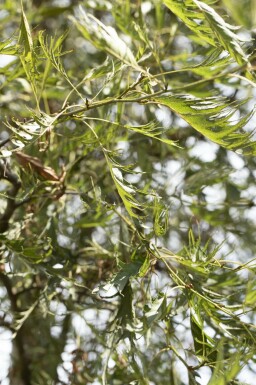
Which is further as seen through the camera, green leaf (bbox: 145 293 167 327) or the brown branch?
the brown branch

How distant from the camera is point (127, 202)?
2.39 feet

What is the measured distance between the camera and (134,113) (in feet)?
4.39

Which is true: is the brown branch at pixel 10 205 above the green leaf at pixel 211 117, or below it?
below

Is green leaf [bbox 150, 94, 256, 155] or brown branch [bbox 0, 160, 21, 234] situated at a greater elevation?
green leaf [bbox 150, 94, 256, 155]

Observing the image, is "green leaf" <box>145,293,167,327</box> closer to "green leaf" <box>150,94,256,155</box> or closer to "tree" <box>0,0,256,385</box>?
"tree" <box>0,0,256,385</box>

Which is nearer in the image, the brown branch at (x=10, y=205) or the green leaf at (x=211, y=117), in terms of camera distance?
the green leaf at (x=211, y=117)

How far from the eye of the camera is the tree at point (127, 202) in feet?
2.39

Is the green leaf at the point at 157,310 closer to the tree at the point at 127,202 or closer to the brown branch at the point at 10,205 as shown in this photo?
the tree at the point at 127,202

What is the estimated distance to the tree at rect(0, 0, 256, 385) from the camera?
0.73 meters

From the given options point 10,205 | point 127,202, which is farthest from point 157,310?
point 10,205

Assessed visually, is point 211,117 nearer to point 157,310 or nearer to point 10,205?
point 157,310

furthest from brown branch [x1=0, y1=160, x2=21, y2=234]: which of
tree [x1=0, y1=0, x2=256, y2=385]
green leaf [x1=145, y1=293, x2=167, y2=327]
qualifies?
green leaf [x1=145, y1=293, x2=167, y2=327]

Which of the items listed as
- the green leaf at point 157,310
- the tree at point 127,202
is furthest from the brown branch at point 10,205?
the green leaf at point 157,310

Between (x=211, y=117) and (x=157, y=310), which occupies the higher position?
(x=211, y=117)
